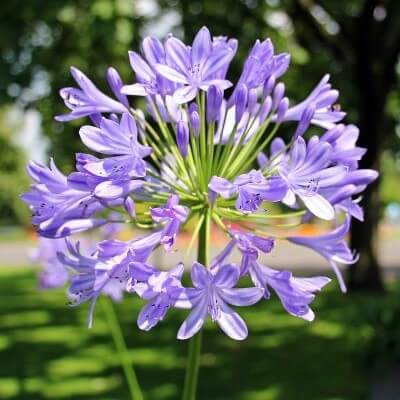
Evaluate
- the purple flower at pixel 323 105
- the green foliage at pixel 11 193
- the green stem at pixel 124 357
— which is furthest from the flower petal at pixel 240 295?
the green foliage at pixel 11 193

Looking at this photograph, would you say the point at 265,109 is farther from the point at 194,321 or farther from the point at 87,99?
the point at 194,321

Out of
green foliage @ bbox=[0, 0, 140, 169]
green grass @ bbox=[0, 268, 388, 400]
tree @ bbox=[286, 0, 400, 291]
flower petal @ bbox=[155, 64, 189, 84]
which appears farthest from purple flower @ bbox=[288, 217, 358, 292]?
tree @ bbox=[286, 0, 400, 291]

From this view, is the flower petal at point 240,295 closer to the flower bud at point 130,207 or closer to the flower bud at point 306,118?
the flower bud at point 130,207

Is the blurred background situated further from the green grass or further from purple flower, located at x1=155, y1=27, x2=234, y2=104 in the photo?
purple flower, located at x1=155, y1=27, x2=234, y2=104

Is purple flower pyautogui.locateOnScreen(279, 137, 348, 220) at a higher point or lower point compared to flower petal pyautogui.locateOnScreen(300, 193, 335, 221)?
higher

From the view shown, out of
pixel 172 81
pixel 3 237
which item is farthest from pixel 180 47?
pixel 3 237

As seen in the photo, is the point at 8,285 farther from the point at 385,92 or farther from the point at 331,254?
the point at 331,254
